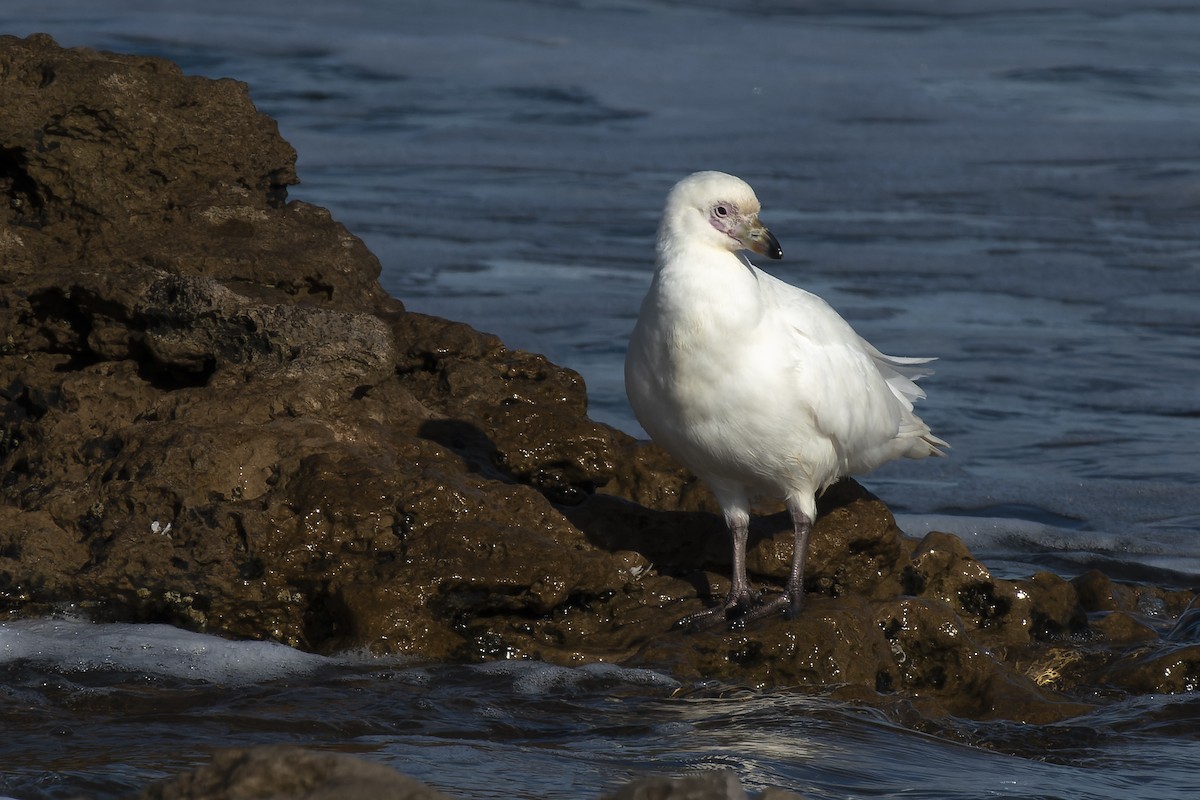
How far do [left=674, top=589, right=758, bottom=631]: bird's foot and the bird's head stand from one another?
4.39 feet

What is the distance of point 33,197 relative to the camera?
23.9 ft

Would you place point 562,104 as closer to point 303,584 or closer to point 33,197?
point 33,197

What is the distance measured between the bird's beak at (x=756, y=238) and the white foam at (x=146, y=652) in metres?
2.18

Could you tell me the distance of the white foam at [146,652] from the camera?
229 inches

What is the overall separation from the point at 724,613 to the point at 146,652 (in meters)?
2.11

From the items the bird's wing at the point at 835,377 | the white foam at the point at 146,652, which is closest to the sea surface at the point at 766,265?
the white foam at the point at 146,652

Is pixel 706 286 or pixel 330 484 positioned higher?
pixel 706 286

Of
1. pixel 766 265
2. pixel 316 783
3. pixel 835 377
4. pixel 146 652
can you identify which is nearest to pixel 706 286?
pixel 835 377

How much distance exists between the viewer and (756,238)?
21.0 feet

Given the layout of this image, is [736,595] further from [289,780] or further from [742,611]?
[289,780]

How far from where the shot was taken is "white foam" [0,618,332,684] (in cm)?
582

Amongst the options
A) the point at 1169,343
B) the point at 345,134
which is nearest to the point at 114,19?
the point at 345,134

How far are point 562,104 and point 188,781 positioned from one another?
17744 millimetres

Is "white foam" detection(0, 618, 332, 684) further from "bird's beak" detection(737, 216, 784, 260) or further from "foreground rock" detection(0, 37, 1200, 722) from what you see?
"bird's beak" detection(737, 216, 784, 260)
